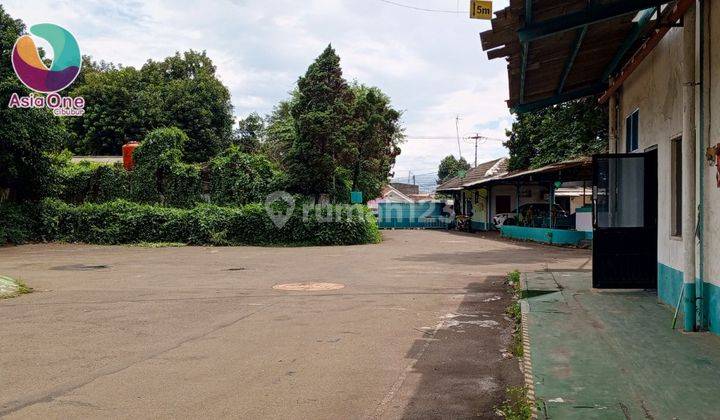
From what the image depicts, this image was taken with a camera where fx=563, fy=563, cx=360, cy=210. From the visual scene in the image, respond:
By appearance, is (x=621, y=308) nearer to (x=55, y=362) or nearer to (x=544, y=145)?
(x=55, y=362)

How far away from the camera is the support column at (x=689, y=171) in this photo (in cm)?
629

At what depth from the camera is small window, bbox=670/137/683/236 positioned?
770cm

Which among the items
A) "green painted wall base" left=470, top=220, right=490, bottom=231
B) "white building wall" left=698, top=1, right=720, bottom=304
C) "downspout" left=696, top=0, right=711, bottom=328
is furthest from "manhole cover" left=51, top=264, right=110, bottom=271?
"green painted wall base" left=470, top=220, right=490, bottom=231

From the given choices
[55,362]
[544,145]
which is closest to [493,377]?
[55,362]

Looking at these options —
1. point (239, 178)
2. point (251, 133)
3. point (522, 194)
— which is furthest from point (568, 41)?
point (251, 133)

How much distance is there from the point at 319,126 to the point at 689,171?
21771 mm

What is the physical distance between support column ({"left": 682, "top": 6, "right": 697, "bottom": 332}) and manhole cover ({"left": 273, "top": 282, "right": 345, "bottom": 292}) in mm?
6717

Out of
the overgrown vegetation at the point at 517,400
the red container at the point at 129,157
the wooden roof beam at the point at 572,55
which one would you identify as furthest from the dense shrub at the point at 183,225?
the overgrown vegetation at the point at 517,400

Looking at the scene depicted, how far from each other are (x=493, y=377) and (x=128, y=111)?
42.2m

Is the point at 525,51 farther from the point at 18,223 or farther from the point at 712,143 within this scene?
the point at 18,223

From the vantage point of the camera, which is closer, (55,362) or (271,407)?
(271,407)

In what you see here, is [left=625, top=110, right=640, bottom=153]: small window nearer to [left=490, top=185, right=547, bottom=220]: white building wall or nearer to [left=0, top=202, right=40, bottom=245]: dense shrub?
[left=490, top=185, right=547, bottom=220]: white building wall

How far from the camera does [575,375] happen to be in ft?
15.9

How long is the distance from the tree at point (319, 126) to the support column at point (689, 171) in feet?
70.6
